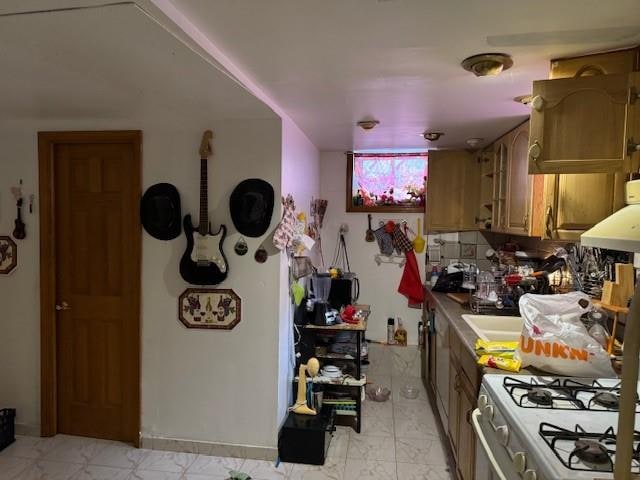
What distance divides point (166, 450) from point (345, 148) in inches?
106

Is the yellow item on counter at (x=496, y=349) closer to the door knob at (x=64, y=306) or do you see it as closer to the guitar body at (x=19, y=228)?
the door knob at (x=64, y=306)

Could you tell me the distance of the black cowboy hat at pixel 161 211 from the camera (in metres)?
2.57

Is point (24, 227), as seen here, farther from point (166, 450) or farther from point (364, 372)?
point (364, 372)

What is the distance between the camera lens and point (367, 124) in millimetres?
2703

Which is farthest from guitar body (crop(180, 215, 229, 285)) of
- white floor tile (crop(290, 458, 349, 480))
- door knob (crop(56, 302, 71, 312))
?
white floor tile (crop(290, 458, 349, 480))

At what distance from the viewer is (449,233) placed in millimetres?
3838

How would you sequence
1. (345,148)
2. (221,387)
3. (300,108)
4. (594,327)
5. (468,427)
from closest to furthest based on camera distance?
(594,327), (468,427), (300,108), (221,387), (345,148)

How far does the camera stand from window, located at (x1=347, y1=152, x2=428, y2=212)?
12.8ft

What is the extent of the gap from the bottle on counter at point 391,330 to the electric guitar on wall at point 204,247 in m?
1.89

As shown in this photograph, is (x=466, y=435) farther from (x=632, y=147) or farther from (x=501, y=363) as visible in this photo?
(x=632, y=147)

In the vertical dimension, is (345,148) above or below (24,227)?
above

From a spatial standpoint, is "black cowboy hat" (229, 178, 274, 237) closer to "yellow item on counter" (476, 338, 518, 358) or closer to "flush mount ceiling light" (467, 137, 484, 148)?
"yellow item on counter" (476, 338, 518, 358)

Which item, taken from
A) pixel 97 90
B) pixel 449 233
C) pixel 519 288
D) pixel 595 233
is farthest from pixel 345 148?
pixel 595 233

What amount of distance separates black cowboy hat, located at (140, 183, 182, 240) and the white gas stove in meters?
1.92
